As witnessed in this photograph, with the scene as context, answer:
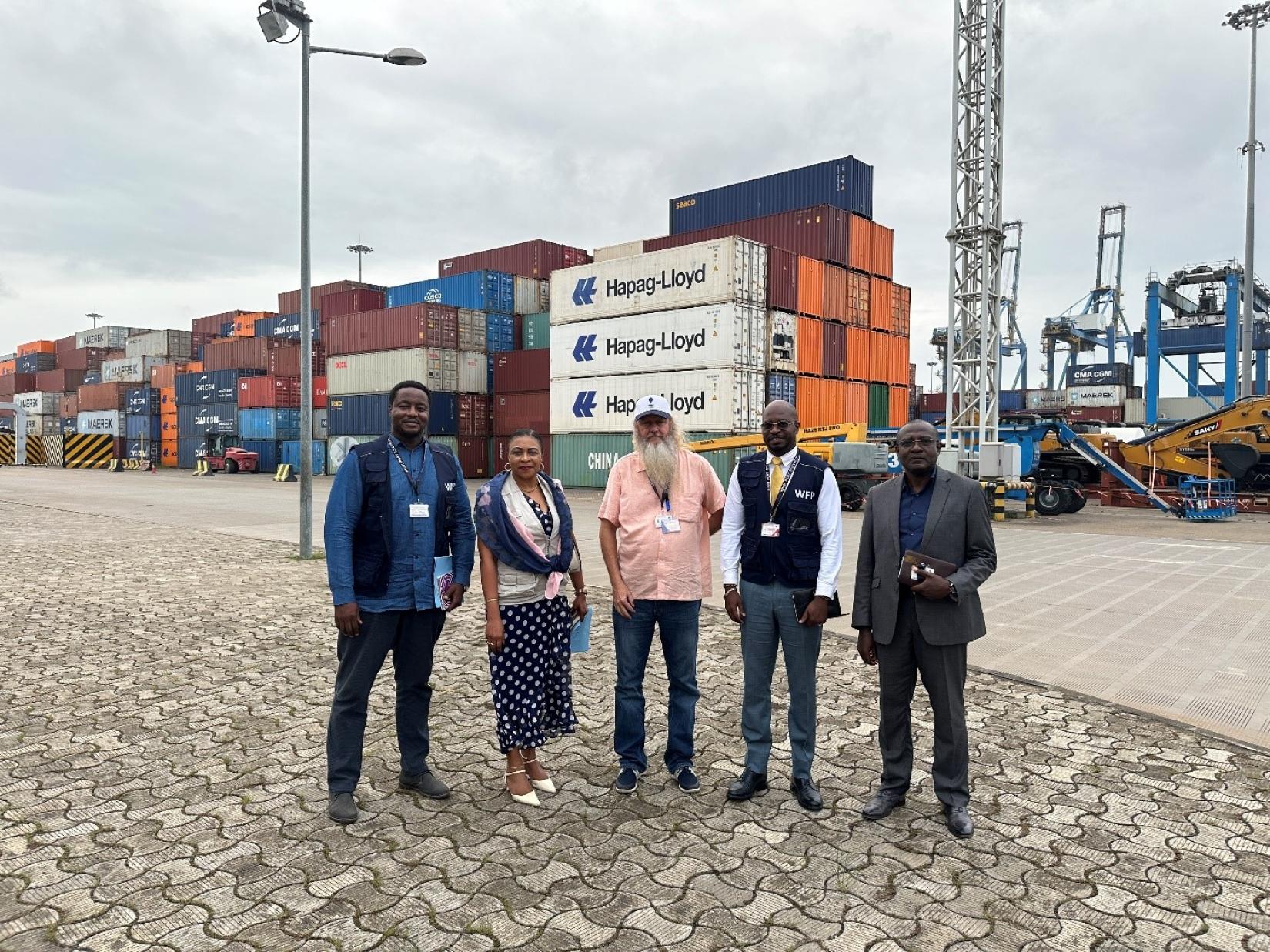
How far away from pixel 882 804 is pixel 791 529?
1244 mm

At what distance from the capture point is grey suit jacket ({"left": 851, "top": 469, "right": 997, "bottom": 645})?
3332 millimetres

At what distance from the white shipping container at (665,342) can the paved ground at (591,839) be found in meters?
19.1

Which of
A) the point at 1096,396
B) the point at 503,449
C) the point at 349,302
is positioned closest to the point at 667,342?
the point at 503,449

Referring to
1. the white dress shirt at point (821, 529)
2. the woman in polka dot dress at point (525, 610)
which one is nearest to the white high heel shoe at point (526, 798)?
the woman in polka dot dress at point (525, 610)

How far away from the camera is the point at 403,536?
3553 millimetres

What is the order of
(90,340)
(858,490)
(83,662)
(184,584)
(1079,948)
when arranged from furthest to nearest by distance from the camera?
(90,340) < (858,490) < (184,584) < (83,662) < (1079,948)

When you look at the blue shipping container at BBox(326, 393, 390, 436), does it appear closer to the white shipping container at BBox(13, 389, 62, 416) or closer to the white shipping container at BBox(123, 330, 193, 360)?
the white shipping container at BBox(123, 330, 193, 360)

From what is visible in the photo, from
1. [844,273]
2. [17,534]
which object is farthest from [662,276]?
[17,534]

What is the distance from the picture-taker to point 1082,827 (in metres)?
3.32

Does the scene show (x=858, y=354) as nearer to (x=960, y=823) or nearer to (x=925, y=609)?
(x=925, y=609)

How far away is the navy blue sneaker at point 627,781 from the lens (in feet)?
12.0

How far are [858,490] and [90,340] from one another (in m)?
68.3

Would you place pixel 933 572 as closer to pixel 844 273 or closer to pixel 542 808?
pixel 542 808

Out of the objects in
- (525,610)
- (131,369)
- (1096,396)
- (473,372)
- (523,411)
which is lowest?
(525,610)
